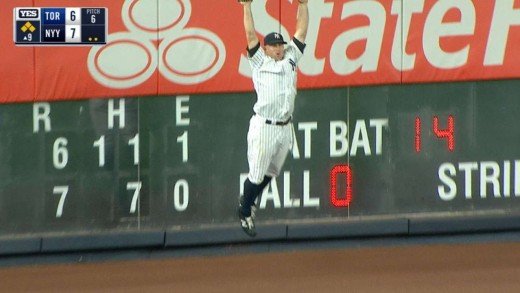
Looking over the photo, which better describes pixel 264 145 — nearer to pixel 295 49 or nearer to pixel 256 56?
pixel 256 56

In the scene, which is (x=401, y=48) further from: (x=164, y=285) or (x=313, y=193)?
(x=164, y=285)

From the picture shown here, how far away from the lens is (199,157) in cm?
1415

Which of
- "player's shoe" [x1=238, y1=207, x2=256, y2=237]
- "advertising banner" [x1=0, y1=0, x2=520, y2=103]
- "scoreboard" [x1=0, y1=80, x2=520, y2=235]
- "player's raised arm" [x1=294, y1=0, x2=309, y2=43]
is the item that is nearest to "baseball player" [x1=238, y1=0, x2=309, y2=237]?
"player's raised arm" [x1=294, y1=0, x2=309, y2=43]

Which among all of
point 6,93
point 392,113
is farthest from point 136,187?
point 392,113

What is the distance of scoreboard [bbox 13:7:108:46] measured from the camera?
A: 13.6 meters

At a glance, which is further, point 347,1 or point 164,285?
point 347,1

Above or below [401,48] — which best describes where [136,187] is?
below

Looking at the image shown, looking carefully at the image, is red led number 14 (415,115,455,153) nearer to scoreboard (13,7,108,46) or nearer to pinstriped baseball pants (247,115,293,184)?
pinstriped baseball pants (247,115,293,184)

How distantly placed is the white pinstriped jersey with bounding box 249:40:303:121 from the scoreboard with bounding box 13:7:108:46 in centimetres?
251

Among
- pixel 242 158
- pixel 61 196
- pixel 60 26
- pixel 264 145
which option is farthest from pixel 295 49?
pixel 61 196

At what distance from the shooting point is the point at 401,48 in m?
14.4

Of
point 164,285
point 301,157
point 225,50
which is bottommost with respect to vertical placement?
point 164,285

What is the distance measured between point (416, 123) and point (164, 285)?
3649 millimetres

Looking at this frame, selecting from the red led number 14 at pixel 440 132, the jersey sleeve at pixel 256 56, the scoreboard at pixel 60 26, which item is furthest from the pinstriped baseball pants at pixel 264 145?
the red led number 14 at pixel 440 132
